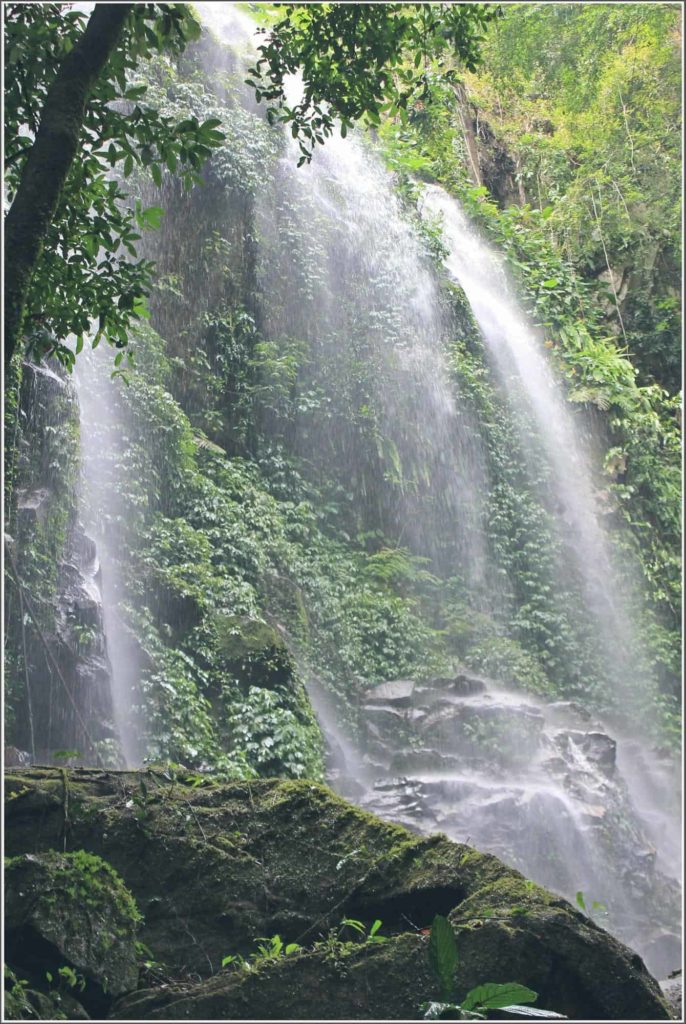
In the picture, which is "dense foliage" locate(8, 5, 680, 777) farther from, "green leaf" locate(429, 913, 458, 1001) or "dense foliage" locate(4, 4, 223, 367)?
"green leaf" locate(429, 913, 458, 1001)

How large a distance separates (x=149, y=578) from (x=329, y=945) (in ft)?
14.6

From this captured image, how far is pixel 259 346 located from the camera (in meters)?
9.27

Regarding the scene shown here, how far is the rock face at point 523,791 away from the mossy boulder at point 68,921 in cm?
449

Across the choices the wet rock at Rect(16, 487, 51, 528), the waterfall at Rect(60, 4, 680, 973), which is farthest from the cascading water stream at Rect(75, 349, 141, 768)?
the wet rock at Rect(16, 487, 51, 528)

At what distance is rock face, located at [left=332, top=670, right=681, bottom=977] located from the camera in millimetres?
7258

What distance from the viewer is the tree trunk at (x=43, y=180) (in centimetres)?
256

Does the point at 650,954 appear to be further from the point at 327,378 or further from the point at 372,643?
the point at 327,378

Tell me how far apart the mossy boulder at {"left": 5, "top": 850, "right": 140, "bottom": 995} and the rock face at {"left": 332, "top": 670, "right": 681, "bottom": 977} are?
449cm

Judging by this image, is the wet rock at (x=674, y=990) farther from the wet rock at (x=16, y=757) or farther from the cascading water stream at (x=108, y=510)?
the wet rock at (x=16, y=757)

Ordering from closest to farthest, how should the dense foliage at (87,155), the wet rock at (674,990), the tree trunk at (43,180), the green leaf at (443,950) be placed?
the green leaf at (443,950) < the tree trunk at (43,180) < the dense foliage at (87,155) < the wet rock at (674,990)

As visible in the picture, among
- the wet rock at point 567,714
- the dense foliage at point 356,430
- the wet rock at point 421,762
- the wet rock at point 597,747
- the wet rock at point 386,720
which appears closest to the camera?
the dense foliage at point 356,430

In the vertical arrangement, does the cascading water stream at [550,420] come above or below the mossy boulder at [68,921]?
above

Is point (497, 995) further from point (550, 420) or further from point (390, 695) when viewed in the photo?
point (550, 420)

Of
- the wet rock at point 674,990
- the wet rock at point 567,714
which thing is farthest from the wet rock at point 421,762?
the wet rock at point 674,990
